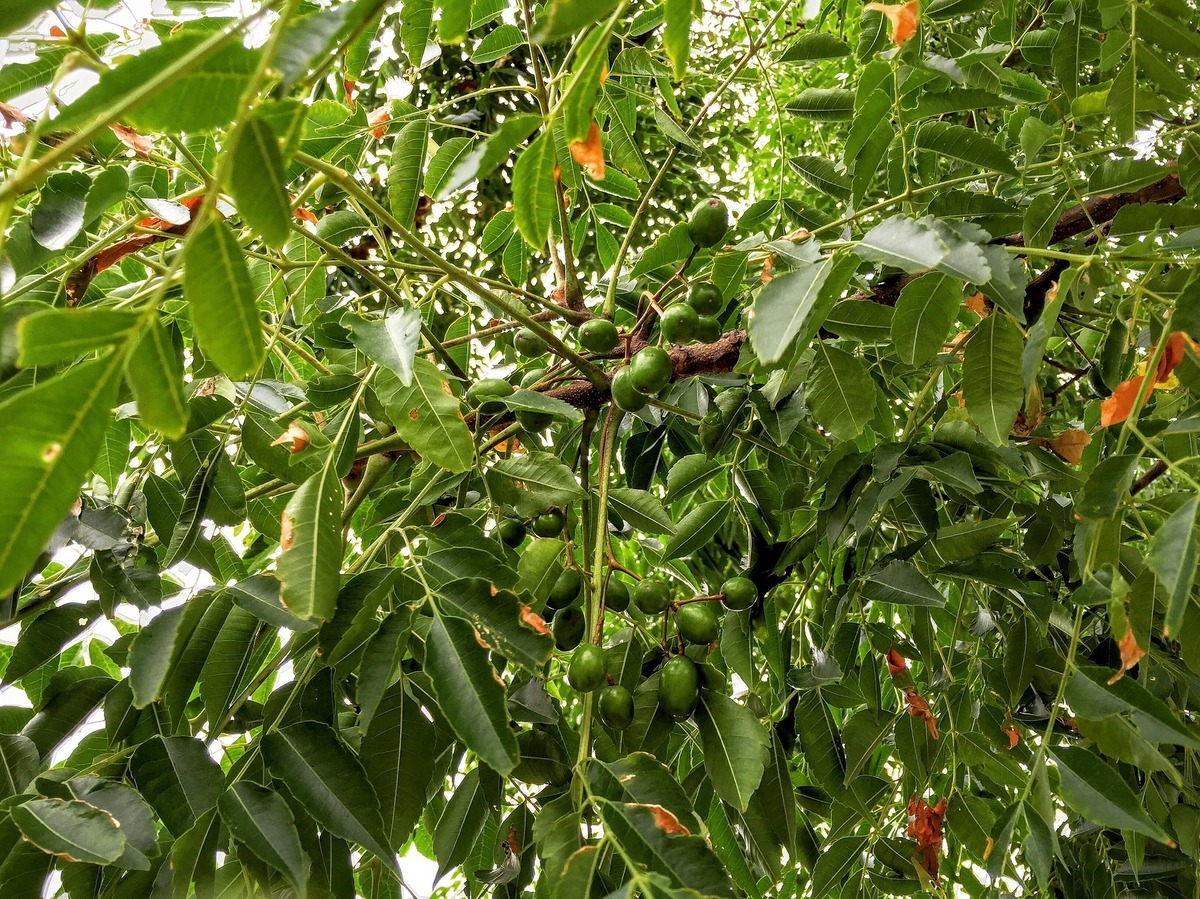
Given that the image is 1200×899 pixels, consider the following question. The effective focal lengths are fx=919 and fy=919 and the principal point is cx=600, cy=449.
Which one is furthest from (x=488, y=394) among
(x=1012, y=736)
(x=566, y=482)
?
(x=1012, y=736)

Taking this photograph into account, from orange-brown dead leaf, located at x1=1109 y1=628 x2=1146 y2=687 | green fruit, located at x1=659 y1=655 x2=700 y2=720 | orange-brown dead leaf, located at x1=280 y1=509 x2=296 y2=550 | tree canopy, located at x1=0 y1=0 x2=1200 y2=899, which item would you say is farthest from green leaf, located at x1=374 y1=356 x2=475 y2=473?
orange-brown dead leaf, located at x1=1109 y1=628 x2=1146 y2=687

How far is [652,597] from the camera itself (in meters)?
0.82

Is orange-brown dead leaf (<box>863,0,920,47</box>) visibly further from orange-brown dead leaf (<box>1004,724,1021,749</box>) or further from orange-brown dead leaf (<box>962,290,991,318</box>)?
orange-brown dead leaf (<box>1004,724,1021,749</box>)

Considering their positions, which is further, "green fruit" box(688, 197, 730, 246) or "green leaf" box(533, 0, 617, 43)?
"green fruit" box(688, 197, 730, 246)

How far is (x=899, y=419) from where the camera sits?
171 cm

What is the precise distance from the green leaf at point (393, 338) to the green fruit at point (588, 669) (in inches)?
8.8

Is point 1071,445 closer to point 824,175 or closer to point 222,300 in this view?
point 824,175

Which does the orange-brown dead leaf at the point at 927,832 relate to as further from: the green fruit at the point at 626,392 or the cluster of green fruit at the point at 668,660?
the green fruit at the point at 626,392

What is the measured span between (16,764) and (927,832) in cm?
84

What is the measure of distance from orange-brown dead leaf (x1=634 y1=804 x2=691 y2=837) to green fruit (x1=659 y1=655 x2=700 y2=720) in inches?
5.5


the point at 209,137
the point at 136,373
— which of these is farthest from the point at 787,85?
the point at 136,373

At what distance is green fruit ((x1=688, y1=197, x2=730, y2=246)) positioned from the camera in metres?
0.89

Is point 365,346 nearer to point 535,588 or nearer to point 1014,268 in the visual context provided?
point 535,588

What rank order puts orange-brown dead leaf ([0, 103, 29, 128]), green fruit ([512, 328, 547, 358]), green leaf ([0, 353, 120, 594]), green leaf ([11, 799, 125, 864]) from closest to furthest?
green leaf ([0, 353, 120, 594])
green leaf ([11, 799, 125, 864])
orange-brown dead leaf ([0, 103, 29, 128])
green fruit ([512, 328, 547, 358])
